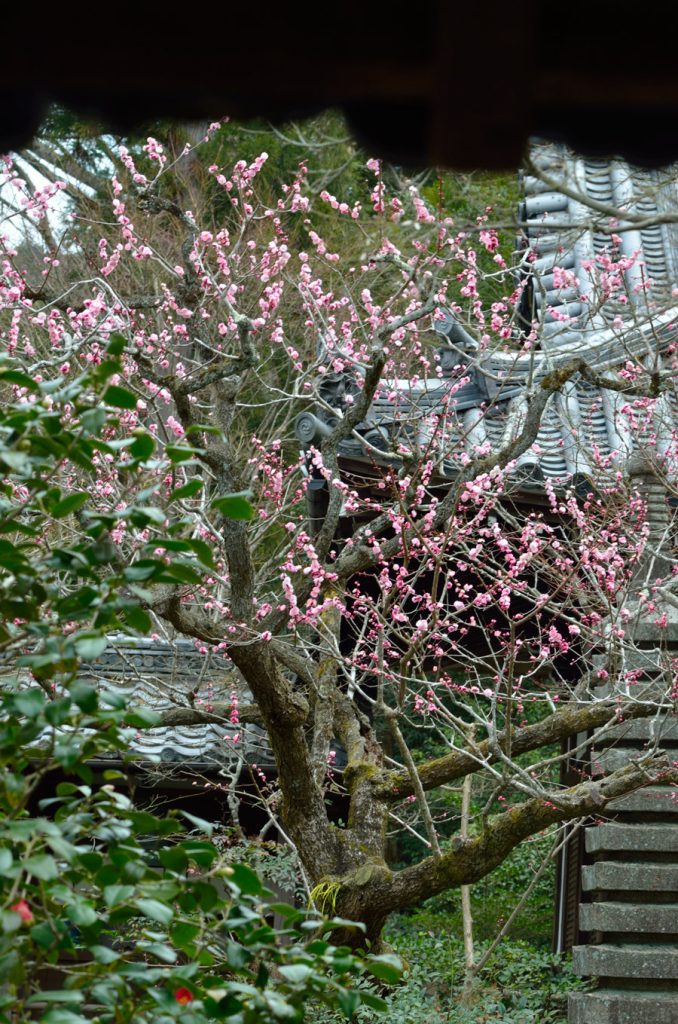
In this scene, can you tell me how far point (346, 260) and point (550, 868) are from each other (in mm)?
7602

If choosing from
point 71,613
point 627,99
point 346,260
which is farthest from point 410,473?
point 346,260

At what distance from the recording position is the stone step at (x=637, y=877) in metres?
5.80

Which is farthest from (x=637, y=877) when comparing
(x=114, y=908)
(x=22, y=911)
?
(x=22, y=911)

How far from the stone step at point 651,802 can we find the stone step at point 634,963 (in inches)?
27.8

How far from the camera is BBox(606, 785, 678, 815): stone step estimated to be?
19.6 ft

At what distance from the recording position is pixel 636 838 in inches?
233

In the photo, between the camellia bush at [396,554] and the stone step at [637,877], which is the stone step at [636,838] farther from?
the camellia bush at [396,554]

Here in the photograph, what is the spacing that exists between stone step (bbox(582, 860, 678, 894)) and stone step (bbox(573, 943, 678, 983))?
0.30 m

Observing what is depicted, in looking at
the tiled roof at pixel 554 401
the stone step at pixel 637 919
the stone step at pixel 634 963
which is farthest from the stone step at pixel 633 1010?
the tiled roof at pixel 554 401

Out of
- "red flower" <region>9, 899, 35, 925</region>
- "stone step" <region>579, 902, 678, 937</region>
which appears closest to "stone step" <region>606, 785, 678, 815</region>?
"stone step" <region>579, 902, 678, 937</region>

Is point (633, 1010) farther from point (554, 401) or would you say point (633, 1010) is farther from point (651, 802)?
point (554, 401)

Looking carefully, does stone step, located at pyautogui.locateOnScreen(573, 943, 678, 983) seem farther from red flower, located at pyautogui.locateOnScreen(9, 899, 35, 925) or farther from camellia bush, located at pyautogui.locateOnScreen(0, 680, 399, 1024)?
red flower, located at pyautogui.locateOnScreen(9, 899, 35, 925)

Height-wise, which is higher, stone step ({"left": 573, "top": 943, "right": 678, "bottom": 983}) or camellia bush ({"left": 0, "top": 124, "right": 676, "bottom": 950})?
camellia bush ({"left": 0, "top": 124, "right": 676, "bottom": 950})

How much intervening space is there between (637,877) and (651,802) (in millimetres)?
417
